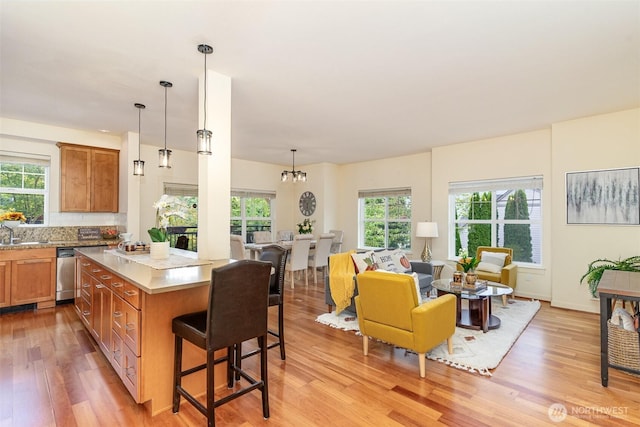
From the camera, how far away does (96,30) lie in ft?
7.55

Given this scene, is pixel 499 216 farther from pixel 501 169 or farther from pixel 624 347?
pixel 624 347

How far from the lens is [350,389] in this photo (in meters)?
2.41

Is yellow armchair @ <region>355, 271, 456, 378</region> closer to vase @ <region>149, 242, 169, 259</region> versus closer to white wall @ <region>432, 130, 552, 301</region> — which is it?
vase @ <region>149, 242, 169, 259</region>

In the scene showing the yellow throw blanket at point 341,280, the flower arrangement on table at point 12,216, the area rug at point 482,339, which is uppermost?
the flower arrangement on table at point 12,216

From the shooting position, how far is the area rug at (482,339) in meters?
2.83

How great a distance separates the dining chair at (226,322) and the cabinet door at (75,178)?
3.91 meters

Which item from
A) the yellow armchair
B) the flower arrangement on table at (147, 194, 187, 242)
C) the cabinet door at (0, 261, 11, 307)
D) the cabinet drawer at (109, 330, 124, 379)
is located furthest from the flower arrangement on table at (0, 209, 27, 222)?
the yellow armchair

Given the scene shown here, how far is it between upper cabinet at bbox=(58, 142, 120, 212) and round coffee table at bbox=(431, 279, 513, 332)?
516 cm

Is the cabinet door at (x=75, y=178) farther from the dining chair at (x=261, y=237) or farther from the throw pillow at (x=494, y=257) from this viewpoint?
the throw pillow at (x=494, y=257)

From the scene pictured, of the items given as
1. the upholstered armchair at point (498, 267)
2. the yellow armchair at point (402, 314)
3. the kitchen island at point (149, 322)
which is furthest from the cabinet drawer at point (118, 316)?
the upholstered armchair at point (498, 267)

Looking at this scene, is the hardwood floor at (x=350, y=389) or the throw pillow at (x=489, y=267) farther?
the throw pillow at (x=489, y=267)

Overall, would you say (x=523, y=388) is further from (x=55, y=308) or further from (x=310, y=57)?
(x=55, y=308)

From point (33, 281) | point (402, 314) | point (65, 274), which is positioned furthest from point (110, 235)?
point (402, 314)

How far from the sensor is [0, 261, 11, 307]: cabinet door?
409cm
